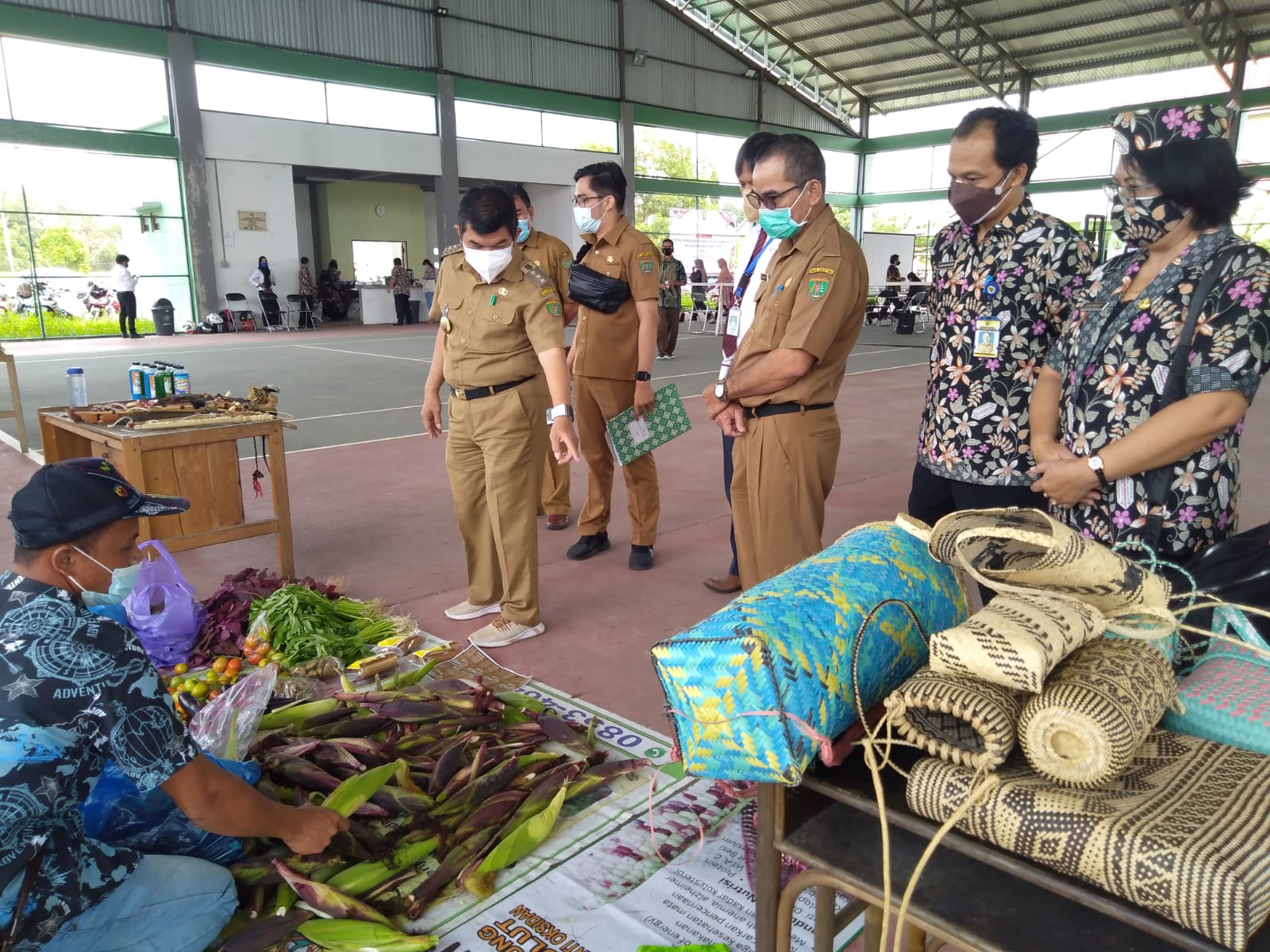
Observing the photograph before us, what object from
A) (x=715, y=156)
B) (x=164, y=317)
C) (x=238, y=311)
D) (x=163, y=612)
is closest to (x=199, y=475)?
(x=163, y=612)

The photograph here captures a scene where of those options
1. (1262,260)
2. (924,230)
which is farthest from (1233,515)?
(924,230)

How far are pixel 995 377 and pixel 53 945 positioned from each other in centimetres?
249

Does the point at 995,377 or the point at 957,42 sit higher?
the point at 957,42

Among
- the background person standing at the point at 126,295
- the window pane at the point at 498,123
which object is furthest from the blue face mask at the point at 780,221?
the window pane at the point at 498,123

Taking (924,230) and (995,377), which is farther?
(924,230)

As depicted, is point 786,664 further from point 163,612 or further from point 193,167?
point 193,167

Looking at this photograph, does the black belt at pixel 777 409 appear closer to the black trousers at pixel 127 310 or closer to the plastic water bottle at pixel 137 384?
the plastic water bottle at pixel 137 384

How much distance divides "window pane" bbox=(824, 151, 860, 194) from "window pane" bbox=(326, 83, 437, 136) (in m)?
14.0

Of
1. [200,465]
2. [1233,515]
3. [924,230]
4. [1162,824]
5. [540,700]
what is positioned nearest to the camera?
[1162,824]

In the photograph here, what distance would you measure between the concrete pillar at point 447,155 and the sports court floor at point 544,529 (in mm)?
11299

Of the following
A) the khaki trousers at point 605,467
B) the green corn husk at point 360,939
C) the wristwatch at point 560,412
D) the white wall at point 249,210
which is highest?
the white wall at point 249,210

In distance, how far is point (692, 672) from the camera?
1114mm

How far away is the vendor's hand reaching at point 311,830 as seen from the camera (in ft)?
6.07

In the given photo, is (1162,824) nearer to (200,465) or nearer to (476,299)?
(476,299)
